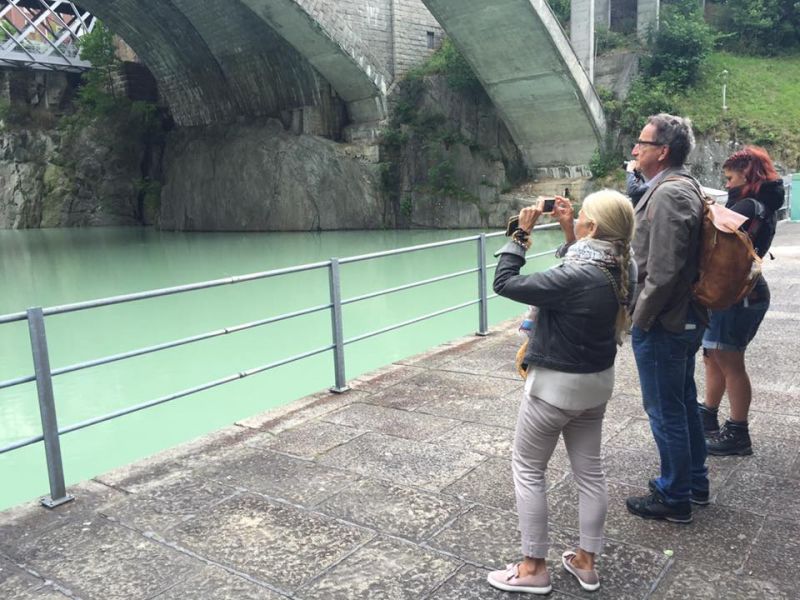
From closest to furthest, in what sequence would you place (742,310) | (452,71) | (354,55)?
(742,310), (354,55), (452,71)

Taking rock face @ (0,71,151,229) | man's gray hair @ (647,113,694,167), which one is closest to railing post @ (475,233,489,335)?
man's gray hair @ (647,113,694,167)

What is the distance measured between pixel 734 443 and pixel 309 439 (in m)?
2.21

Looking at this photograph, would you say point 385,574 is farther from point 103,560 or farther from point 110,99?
point 110,99

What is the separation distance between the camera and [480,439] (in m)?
4.08

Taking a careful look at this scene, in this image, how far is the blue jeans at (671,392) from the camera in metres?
2.78

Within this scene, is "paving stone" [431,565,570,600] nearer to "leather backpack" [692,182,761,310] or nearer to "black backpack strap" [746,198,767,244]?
"leather backpack" [692,182,761,310]

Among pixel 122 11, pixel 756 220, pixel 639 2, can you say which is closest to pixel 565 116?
pixel 639 2

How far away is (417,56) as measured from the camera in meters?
27.8

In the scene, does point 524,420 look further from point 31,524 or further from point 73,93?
point 73,93

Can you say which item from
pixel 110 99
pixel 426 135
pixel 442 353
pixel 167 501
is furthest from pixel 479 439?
pixel 110 99

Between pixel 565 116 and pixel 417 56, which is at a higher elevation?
pixel 417 56

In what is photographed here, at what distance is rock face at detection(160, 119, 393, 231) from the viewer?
26.9 metres

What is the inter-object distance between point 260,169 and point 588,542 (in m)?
27.5

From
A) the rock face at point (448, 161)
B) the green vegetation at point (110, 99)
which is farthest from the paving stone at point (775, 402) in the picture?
the green vegetation at point (110, 99)
